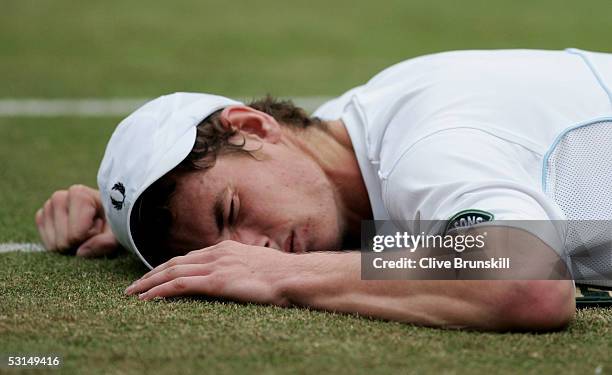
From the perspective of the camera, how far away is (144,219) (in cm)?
311

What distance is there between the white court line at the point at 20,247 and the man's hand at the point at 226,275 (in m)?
0.84

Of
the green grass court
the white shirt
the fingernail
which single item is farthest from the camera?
the fingernail

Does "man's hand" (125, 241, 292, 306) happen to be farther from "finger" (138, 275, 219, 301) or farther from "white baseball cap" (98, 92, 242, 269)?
"white baseball cap" (98, 92, 242, 269)

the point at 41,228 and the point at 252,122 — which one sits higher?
the point at 252,122

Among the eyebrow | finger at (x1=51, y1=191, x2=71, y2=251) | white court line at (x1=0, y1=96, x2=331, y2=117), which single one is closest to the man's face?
the eyebrow

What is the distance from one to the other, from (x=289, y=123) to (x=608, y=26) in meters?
5.16

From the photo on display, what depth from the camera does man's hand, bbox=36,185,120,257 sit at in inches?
139

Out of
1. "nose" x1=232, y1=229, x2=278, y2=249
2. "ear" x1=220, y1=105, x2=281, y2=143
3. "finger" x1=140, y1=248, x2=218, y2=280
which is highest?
"ear" x1=220, y1=105, x2=281, y2=143

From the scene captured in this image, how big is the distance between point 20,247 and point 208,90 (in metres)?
2.90

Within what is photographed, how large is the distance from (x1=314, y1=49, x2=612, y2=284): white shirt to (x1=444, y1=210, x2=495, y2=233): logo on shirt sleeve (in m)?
0.01

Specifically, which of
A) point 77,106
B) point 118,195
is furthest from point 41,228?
point 77,106

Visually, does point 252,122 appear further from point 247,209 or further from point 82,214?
point 82,214

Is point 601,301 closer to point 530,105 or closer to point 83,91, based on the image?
point 530,105

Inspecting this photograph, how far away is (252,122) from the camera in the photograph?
3324 mm
